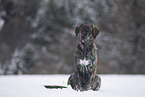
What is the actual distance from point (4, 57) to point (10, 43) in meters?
1.65

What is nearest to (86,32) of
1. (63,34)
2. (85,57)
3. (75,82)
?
(85,57)

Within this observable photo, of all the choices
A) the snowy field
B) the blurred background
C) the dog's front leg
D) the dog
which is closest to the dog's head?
the dog

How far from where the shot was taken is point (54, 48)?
17.6 m

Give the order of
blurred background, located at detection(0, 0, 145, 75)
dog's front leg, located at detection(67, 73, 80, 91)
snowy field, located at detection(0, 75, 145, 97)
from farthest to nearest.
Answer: blurred background, located at detection(0, 0, 145, 75) → dog's front leg, located at detection(67, 73, 80, 91) → snowy field, located at detection(0, 75, 145, 97)

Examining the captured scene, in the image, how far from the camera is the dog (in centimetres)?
420

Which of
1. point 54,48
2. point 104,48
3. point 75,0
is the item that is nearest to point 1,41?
point 54,48

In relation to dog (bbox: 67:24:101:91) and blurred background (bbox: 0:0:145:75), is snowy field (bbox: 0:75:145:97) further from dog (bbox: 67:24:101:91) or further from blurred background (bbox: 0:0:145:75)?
blurred background (bbox: 0:0:145:75)

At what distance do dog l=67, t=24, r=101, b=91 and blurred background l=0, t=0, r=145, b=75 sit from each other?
11796 mm

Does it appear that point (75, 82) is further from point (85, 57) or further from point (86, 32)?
point (86, 32)

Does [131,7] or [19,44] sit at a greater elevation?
[131,7]

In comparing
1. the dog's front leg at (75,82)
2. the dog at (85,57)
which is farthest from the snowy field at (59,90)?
the dog at (85,57)

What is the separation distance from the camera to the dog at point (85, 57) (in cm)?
420

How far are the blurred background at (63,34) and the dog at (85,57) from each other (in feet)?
38.7

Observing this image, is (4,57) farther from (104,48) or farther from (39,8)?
(104,48)
